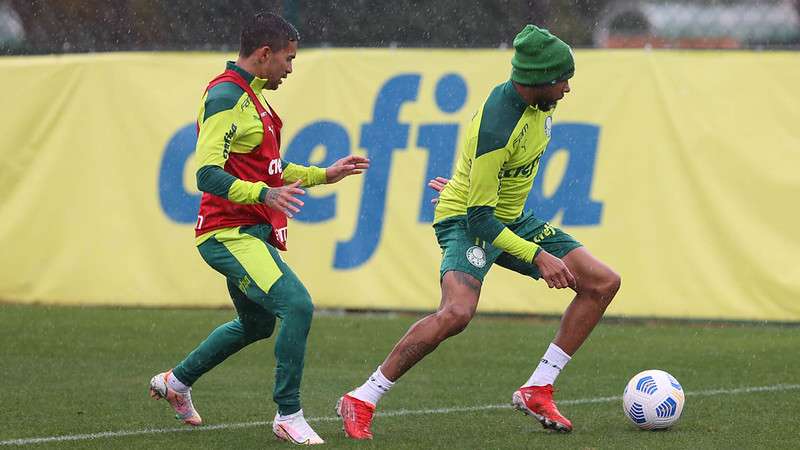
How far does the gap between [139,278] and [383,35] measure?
10.5ft

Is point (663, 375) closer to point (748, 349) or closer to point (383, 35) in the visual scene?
point (748, 349)

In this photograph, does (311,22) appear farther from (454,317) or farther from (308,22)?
(454,317)

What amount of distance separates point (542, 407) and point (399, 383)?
82.1 inches

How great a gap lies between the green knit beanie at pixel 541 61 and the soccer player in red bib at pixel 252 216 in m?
1.01

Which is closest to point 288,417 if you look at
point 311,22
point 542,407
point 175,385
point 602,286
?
point 175,385

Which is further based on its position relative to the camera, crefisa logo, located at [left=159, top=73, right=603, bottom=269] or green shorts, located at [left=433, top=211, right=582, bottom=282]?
crefisa logo, located at [left=159, top=73, right=603, bottom=269]

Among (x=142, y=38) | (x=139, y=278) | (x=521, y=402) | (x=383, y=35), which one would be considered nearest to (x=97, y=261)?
(x=139, y=278)

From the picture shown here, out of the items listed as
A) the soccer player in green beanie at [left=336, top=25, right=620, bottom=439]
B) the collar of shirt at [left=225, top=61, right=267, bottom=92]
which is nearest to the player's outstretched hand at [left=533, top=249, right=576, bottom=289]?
the soccer player in green beanie at [left=336, top=25, right=620, bottom=439]

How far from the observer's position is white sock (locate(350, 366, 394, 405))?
709cm

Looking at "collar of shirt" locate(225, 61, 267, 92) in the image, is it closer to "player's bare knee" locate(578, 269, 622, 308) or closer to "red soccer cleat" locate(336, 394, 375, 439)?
"red soccer cleat" locate(336, 394, 375, 439)

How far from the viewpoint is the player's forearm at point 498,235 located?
6.93m

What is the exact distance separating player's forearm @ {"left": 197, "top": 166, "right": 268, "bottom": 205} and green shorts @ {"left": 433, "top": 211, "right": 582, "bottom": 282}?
3.78ft

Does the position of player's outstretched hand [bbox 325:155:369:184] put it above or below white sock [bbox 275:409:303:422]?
above

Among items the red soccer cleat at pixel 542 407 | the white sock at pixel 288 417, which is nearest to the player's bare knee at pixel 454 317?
the red soccer cleat at pixel 542 407
